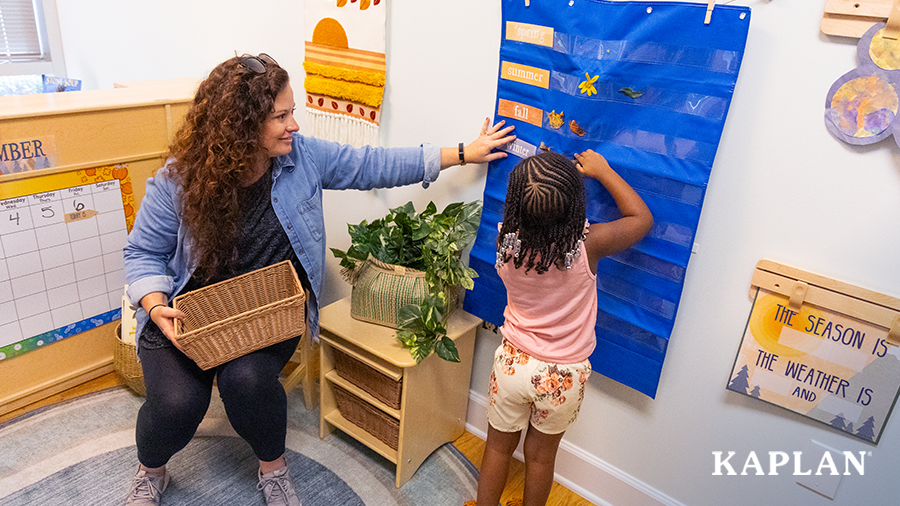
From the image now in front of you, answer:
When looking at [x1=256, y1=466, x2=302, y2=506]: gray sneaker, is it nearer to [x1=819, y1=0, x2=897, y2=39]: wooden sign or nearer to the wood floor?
the wood floor

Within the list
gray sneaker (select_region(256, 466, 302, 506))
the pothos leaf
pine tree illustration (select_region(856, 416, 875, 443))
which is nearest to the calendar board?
gray sneaker (select_region(256, 466, 302, 506))

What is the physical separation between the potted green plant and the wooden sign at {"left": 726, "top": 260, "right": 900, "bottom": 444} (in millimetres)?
708

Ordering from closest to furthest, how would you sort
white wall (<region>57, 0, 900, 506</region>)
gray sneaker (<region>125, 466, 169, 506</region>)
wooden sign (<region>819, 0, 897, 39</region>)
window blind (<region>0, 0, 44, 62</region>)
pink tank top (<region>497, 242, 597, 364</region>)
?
wooden sign (<region>819, 0, 897, 39</region>)
white wall (<region>57, 0, 900, 506</region>)
pink tank top (<region>497, 242, 597, 364</region>)
gray sneaker (<region>125, 466, 169, 506</region>)
window blind (<region>0, 0, 44, 62</region>)

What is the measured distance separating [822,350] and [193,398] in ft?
4.77

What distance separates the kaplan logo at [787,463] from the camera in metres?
1.32

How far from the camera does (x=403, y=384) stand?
164 cm

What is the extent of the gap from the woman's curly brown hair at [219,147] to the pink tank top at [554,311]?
0.68m

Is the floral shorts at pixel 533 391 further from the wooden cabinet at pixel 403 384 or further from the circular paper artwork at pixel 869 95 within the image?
the circular paper artwork at pixel 869 95

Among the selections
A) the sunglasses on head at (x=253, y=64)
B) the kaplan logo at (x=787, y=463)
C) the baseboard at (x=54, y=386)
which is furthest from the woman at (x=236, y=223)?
the kaplan logo at (x=787, y=463)

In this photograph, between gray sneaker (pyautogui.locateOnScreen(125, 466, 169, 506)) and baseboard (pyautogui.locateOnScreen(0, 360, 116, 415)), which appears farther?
baseboard (pyautogui.locateOnScreen(0, 360, 116, 415))

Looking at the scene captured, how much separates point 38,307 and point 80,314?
0.13 m

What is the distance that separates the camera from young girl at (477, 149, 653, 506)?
1.22m

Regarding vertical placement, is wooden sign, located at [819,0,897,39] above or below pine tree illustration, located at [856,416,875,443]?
above

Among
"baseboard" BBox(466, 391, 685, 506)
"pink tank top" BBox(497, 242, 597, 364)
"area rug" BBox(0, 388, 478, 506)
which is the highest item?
"pink tank top" BBox(497, 242, 597, 364)
